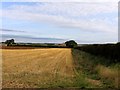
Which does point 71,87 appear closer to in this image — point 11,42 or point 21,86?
point 21,86

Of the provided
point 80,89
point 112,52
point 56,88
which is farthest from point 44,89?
point 112,52

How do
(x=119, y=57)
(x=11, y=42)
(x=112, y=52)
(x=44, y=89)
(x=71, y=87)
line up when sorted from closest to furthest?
(x=44, y=89) → (x=71, y=87) → (x=119, y=57) → (x=112, y=52) → (x=11, y=42)

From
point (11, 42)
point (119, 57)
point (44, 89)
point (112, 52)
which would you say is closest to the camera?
point (44, 89)

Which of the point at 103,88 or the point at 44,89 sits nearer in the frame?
the point at 44,89

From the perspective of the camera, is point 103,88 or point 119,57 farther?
point 119,57

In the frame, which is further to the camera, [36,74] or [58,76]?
[36,74]

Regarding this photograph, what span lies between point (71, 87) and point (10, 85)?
8.43 feet

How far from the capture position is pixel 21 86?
12.9 m

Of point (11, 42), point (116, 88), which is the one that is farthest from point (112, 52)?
point (11, 42)

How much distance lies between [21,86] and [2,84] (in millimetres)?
956

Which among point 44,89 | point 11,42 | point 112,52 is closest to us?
point 44,89

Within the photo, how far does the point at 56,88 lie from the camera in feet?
41.0

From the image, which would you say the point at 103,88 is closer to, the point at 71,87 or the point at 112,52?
the point at 71,87

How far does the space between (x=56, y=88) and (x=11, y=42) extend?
115 meters
